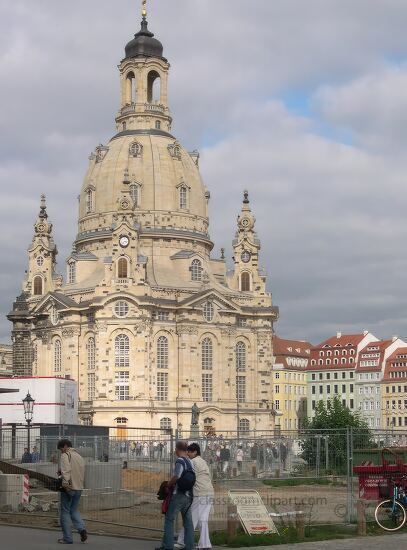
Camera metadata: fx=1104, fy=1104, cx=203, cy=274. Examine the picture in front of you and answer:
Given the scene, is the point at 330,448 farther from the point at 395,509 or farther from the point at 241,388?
the point at 241,388

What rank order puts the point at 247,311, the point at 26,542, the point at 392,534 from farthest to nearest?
the point at 247,311 < the point at 392,534 < the point at 26,542

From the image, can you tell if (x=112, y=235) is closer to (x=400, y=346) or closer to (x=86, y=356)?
(x=86, y=356)

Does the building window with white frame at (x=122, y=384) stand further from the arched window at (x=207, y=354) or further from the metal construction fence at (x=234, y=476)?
the metal construction fence at (x=234, y=476)

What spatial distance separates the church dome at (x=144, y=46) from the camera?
11581cm

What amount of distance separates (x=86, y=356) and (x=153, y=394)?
774 centimetres

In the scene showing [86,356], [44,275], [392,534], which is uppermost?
[44,275]

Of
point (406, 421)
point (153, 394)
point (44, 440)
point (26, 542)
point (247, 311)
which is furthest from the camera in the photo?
point (406, 421)

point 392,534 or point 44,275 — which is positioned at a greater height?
point 44,275

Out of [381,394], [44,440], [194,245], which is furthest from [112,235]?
[44,440]

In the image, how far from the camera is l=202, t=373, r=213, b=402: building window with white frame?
104131 millimetres

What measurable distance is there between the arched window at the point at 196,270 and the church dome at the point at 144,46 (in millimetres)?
23221

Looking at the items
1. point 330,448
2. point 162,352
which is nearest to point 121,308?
point 162,352

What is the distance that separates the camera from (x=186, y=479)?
68.0 feet

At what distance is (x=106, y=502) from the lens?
30.2 metres
